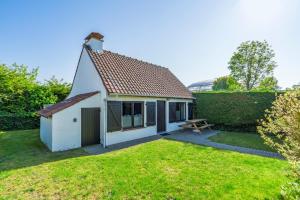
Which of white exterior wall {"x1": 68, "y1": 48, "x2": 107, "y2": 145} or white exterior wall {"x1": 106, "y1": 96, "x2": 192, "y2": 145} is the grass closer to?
white exterior wall {"x1": 106, "y1": 96, "x2": 192, "y2": 145}

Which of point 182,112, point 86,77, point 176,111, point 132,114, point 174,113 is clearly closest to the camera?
point 132,114

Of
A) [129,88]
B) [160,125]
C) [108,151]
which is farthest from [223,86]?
[108,151]

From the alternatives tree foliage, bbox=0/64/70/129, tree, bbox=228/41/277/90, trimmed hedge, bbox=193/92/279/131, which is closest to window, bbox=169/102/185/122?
trimmed hedge, bbox=193/92/279/131

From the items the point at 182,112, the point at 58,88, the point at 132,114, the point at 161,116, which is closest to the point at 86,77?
the point at 132,114

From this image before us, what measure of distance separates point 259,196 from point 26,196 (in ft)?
19.6

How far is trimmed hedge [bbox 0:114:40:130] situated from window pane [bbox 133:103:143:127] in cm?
988

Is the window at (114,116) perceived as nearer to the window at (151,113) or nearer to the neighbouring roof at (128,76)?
the neighbouring roof at (128,76)

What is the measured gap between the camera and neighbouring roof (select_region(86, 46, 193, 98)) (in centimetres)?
1012

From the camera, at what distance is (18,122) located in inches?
547

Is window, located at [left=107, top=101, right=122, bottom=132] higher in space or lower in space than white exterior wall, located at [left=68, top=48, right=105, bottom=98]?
lower

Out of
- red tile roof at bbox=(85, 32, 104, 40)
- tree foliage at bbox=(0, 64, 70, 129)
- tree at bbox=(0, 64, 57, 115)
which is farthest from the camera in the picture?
tree at bbox=(0, 64, 57, 115)

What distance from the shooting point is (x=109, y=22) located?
1132 cm

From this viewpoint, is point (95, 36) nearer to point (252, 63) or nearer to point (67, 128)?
point (67, 128)

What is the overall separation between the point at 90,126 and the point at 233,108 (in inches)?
456
